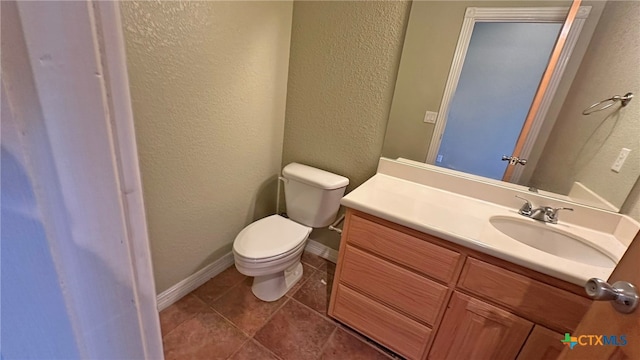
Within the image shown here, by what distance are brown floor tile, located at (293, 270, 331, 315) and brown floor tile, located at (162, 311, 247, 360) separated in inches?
16.2

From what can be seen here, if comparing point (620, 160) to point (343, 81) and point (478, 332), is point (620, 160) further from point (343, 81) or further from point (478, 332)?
point (343, 81)

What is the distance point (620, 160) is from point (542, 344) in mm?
847

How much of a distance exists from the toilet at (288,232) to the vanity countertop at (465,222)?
0.36 metres

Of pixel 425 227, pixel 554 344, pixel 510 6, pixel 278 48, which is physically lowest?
pixel 554 344

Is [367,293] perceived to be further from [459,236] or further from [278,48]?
[278,48]

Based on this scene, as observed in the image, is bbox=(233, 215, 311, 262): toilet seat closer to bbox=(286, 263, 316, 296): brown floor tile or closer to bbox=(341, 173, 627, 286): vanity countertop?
bbox=(286, 263, 316, 296): brown floor tile

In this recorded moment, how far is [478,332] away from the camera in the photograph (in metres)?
1.03

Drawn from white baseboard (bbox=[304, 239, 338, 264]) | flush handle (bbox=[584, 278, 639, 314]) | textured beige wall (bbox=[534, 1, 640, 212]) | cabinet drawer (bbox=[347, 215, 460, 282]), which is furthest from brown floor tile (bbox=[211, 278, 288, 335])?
textured beige wall (bbox=[534, 1, 640, 212])

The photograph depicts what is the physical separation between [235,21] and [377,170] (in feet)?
3.69

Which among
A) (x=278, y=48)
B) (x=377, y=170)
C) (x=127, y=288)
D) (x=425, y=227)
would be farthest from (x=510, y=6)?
(x=127, y=288)

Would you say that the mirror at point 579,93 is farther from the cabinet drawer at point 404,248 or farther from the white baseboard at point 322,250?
the white baseboard at point 322,250

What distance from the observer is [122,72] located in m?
0.27

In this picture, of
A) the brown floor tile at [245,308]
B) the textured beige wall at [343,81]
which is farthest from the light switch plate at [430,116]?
the brown floor tile at [245,308]

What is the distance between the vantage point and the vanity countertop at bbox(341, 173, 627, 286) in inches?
34.6
